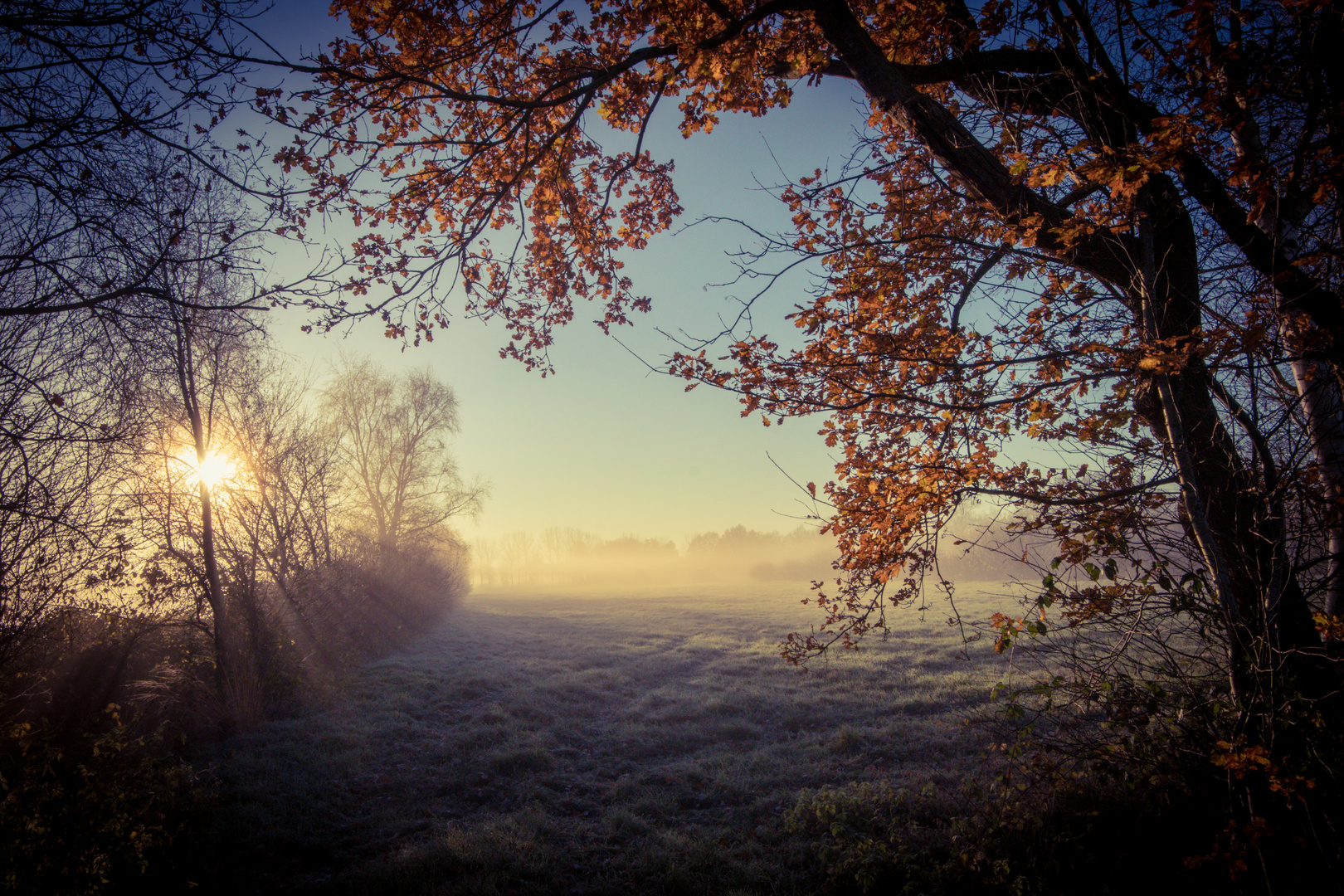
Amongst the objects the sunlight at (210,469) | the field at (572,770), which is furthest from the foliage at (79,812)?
the sunlight at (210,469)

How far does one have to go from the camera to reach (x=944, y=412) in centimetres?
410

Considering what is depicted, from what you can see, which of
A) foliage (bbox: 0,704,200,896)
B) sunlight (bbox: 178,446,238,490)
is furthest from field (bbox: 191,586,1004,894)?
sunlight (bbox: 178,446,238,490)

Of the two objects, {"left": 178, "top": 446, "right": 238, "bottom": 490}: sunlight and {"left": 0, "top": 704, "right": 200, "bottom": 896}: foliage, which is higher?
{"left": 178, "top": 446, "right": 238, "bottom": 490}: sunlight

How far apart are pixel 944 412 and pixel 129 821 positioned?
25.7 feet

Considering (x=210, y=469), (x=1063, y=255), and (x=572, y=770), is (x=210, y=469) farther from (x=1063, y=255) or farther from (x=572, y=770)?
(x=1063, y=255)

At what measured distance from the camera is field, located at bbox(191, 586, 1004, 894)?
441cm

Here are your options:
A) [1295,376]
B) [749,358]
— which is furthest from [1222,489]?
[749,358]

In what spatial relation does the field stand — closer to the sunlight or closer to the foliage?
the foliage

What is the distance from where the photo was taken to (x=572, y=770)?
6.79 m

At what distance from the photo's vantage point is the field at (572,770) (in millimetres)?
4406

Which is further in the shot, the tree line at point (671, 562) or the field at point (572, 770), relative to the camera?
the tree line at point (671, 562)

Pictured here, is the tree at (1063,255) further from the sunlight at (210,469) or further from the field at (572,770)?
the sunlight at (210,469)

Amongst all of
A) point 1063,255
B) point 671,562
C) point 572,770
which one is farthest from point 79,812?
point 671,562

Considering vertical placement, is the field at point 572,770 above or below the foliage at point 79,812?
below
